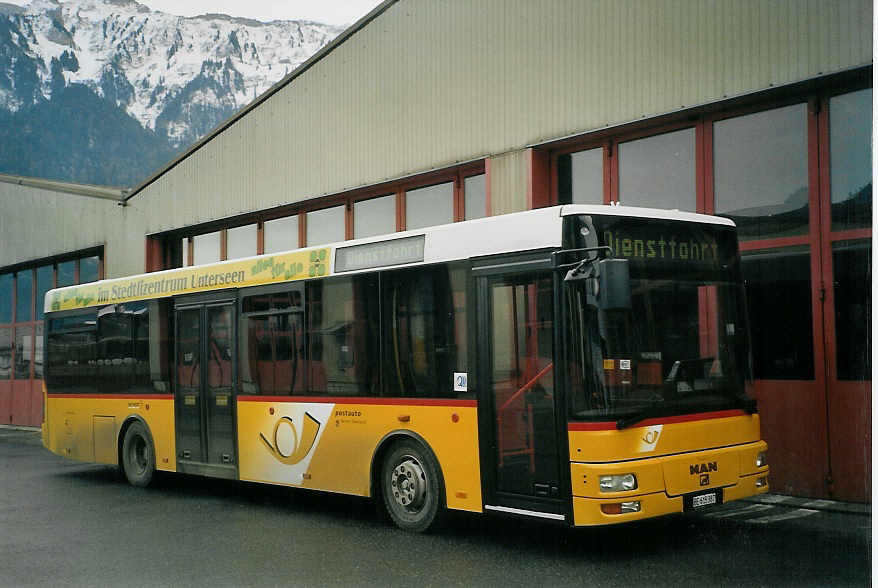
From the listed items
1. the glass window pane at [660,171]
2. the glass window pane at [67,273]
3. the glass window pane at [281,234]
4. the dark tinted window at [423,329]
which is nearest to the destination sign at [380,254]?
the dark tinted window at [423,329]

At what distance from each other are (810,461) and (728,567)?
12.1ft

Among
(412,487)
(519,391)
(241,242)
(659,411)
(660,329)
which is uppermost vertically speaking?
(241,242)

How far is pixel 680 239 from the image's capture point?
812 cm

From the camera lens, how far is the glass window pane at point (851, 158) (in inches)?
405

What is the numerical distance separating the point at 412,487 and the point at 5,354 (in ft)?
78.8

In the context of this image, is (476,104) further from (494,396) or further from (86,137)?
(86,137)

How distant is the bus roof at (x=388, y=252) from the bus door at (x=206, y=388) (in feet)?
1.24

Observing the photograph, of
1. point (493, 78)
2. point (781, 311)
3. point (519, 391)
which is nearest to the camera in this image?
point (519, 391)

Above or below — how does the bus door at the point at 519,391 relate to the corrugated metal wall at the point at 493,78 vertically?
below

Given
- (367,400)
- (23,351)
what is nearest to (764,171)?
(367,400)

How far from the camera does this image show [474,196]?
1524 centimetres

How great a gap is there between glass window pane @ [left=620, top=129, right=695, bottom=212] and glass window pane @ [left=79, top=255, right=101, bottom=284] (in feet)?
57.2

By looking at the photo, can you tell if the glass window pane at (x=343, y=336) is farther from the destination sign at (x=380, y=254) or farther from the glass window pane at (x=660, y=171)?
the glass window pane at (x=660, y=171)

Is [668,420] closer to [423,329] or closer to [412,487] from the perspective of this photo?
[423,329]
